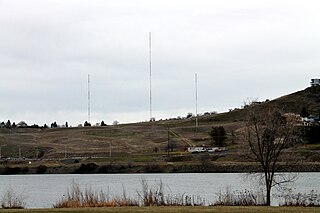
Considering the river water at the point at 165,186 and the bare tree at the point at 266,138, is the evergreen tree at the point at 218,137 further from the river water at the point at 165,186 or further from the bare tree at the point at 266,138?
the bare tree at the point at 266,138

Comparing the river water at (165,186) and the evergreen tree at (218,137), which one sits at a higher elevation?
the evergreen tree at (218,137)

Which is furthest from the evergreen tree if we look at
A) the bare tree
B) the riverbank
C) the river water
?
the bare tree

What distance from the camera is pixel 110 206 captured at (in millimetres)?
39500

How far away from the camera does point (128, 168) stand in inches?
5059

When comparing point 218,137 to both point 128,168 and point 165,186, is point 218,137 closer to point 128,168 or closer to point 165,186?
point 128,168

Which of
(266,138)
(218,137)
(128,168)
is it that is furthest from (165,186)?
(218,137)

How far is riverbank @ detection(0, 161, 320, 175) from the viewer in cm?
11700

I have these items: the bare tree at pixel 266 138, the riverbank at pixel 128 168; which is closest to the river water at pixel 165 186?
the bare tree at pixel 266 138

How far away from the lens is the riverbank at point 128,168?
11700 centimetres

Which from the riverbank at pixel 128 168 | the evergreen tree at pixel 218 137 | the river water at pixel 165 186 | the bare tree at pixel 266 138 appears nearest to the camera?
the bare tree at pixel 266 138

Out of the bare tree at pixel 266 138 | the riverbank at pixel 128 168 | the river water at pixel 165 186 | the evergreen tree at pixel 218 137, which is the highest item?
the evergreen tree at pixel 218 137

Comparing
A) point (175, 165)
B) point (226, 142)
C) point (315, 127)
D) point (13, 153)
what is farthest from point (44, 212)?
point (13, 153)

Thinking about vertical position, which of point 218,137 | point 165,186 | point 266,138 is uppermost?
point 218,137

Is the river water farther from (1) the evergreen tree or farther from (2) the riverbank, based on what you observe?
(1) the evergreen tree
